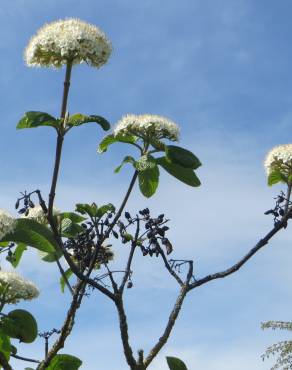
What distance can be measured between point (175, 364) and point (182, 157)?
50.2 inches

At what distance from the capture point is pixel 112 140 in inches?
184

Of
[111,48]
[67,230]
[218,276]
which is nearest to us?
[218,276]

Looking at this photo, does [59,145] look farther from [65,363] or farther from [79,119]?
[65,363]

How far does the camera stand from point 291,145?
5.16 meters

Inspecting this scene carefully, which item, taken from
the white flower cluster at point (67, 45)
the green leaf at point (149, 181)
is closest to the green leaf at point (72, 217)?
the green leaf at point (149, 181)

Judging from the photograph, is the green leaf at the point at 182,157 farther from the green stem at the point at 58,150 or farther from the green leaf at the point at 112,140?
the green stem at the point at 58,150

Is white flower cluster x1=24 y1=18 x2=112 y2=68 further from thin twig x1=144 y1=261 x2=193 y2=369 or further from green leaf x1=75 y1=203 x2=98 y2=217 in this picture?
thin twig x1=144 y1=261 x2=193 y2=369

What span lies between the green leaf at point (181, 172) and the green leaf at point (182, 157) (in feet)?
0.31

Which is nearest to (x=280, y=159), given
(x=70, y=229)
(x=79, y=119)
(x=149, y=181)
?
(x=149, y=181)

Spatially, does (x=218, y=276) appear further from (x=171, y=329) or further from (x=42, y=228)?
(x=42, y=228)

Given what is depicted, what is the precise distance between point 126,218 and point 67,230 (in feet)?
2.85

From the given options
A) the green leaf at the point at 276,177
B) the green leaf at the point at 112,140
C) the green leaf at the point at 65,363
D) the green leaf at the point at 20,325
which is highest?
the green leaf at the point at 276,177

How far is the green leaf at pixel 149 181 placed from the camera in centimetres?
439

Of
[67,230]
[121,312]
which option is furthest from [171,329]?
[67,230]
